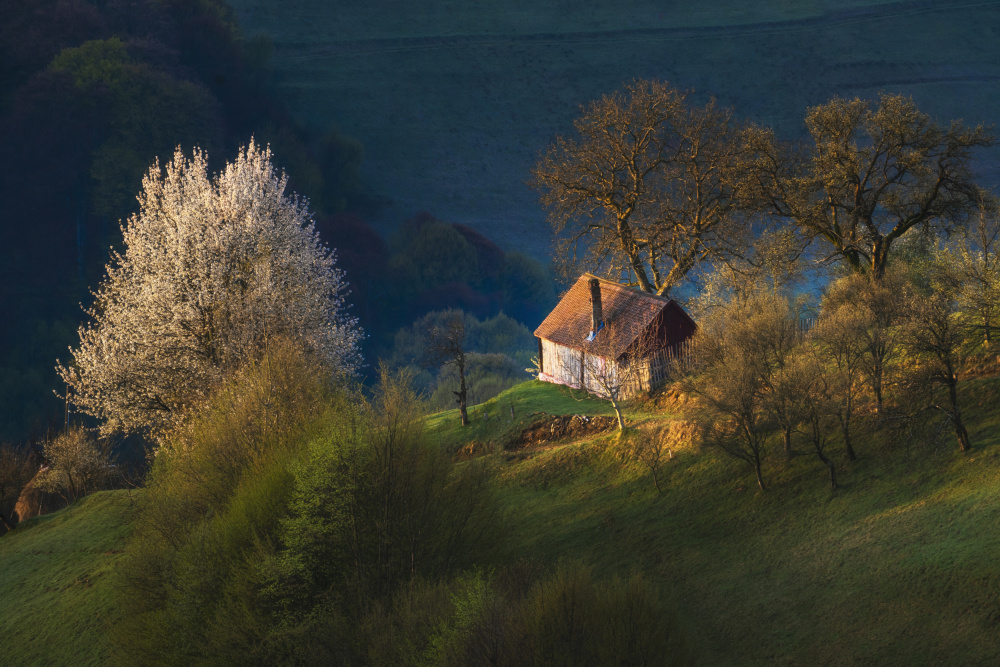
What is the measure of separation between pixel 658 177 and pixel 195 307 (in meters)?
27.9

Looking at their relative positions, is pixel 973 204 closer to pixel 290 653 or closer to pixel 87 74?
pixel 290 653

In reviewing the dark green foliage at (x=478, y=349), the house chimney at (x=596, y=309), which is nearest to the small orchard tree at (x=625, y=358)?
the house chimney at (x=596, y=309)

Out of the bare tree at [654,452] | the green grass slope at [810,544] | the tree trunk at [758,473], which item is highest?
the bare tree at [654,452]

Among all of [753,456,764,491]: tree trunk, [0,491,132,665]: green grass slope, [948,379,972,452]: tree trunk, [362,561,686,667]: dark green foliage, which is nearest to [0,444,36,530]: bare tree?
[0,491,132,665]: green grass slope

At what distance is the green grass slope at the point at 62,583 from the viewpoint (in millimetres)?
27984

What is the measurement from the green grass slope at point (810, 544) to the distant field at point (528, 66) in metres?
95.6

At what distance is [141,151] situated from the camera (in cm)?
9788

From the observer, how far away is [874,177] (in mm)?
37844

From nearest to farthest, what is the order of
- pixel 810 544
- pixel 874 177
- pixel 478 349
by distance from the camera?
1. pixel 810 544
2. pixel 874 177
3. pixel 478 349

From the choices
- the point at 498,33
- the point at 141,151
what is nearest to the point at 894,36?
the point at 498,33

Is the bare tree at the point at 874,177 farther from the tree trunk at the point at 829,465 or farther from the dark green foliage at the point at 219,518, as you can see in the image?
the dark green foliage at the point at 219,518

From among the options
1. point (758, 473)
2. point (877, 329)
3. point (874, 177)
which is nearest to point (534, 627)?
point (758, 473)

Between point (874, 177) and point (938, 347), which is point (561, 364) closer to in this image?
point (874, 177)

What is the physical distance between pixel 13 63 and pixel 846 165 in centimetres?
10579
